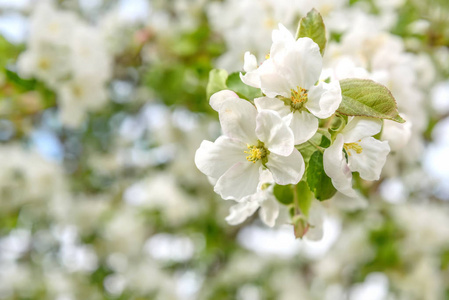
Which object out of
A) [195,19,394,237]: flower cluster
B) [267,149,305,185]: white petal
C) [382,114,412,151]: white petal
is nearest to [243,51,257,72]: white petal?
[195,19,394,237]: flower cluster

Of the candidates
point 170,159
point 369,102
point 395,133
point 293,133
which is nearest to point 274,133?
point 293,133

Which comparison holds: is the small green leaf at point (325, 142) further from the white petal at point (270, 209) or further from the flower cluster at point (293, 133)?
the white petal at point (270, 209)

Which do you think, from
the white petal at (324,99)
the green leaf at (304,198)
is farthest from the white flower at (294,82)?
the green leaf at (304,198)

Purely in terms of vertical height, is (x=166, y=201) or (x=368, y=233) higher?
(x=166, y=201)

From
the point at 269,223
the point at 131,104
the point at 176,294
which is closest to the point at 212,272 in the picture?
the point at 176,294

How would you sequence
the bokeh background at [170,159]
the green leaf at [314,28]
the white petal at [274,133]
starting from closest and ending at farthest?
the white petal at [274,133]
the green leaf at [314,28]
the bokeh background at [170,159]

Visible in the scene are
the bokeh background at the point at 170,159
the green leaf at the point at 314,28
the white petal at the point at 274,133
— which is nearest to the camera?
the white petal at the point at 274,133

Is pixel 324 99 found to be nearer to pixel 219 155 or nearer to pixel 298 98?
pixel 298 98

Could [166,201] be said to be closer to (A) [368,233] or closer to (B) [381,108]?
(A) [368,233]
